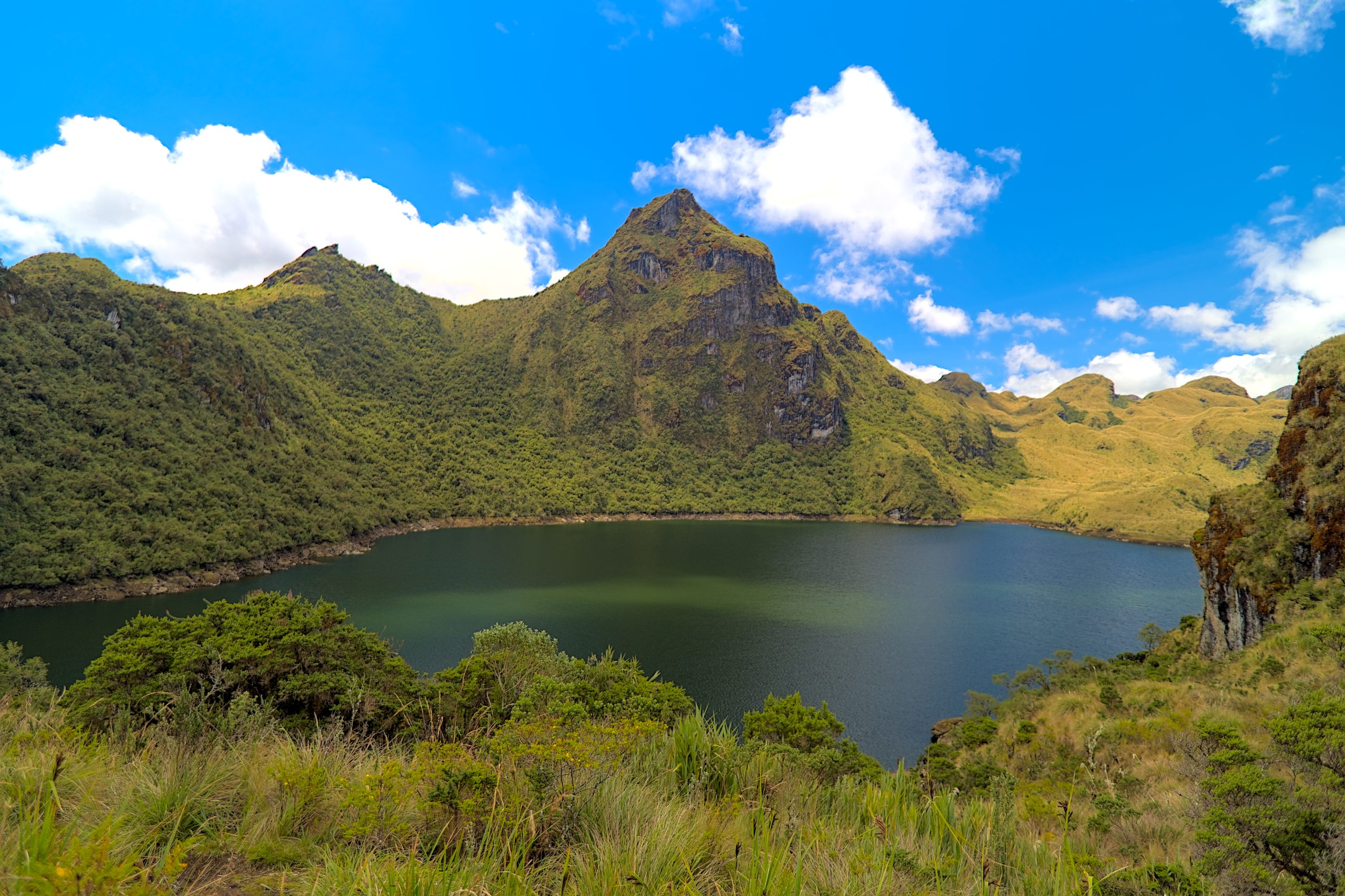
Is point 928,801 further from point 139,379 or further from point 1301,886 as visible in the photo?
point 139,379

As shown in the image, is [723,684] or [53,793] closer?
[53,793]

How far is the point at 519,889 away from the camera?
2.76 metres

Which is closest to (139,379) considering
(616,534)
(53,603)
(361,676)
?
(53,603)

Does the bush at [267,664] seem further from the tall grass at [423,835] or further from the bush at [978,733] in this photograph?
Result: the bush at [978,733]

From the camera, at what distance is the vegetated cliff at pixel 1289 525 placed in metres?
23.7

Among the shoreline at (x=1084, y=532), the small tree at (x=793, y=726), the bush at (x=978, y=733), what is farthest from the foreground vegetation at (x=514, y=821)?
the shoreline at (x=1084, y=532)

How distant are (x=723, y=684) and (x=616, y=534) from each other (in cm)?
7399

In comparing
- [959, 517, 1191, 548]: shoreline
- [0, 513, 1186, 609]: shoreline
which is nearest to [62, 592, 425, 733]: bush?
[0, 513, 1186, 609]: shoreline

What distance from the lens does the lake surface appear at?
3741cm

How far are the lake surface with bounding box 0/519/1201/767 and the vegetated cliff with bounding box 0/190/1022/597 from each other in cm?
1161

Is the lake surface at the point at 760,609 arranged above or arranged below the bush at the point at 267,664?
below

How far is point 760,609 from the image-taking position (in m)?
54.9

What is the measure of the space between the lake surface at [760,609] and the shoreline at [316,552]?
1672mm

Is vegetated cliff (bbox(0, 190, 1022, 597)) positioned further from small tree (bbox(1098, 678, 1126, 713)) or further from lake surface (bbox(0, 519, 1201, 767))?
small tree (bbox(1098, 678, 1126, 713))
